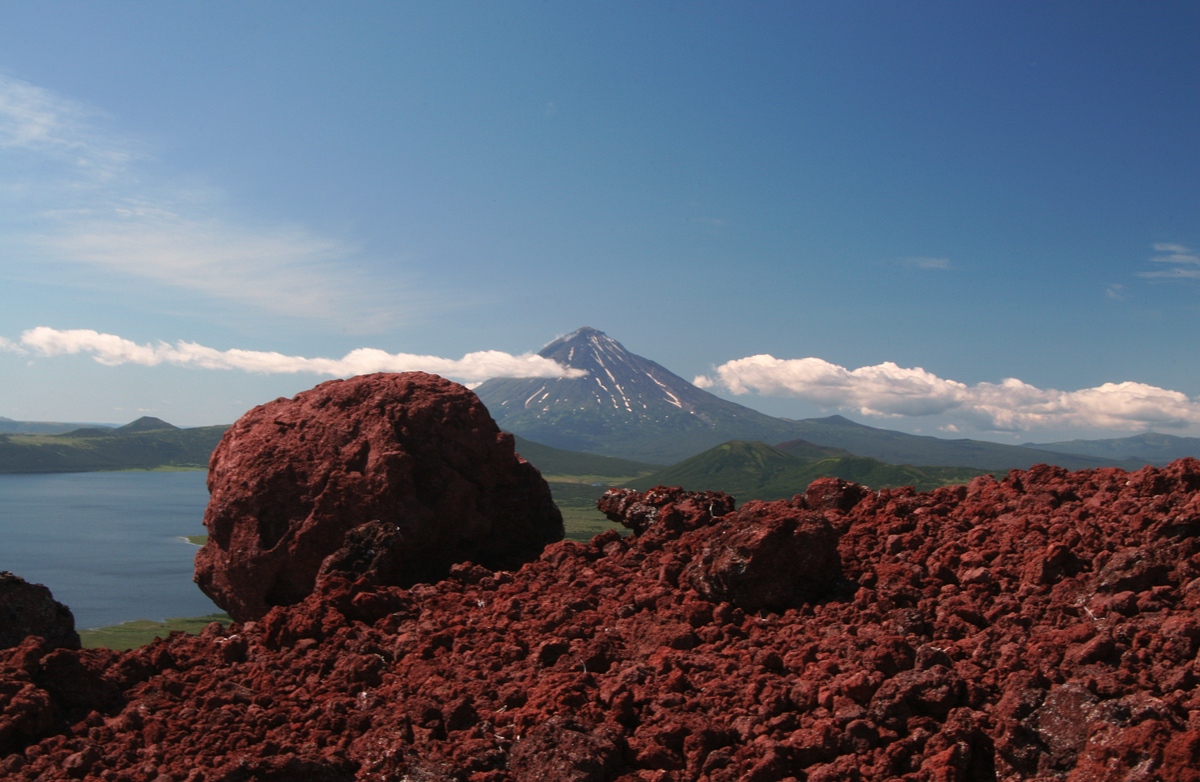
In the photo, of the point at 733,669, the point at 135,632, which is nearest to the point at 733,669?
the point at 733,669

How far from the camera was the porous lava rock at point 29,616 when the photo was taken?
403 inches

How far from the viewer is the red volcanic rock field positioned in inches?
236

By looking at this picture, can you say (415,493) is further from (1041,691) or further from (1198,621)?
(1198,621)

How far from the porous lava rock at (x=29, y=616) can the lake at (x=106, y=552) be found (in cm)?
4826

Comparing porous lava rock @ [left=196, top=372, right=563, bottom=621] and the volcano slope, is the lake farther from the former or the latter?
the volcano slope

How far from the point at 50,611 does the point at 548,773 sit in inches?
339

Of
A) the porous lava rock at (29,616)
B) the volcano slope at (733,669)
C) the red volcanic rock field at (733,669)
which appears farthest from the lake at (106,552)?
the red volcanic rock field at (733,669)

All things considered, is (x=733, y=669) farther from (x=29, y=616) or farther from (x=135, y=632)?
(x=135, y=632)

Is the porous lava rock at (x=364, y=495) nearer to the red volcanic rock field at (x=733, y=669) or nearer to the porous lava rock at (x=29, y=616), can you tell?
the red volcanic rock field at (x=733, y=669)

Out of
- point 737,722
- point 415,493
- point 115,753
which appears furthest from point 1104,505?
point 115,753

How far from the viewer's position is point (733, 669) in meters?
7.64

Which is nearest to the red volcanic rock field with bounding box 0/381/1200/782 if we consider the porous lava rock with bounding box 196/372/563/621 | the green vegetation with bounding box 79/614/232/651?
the porous lava rock with bounding box 196/372/563/621

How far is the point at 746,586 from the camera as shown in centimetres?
912

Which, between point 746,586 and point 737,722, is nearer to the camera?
point 737,722
